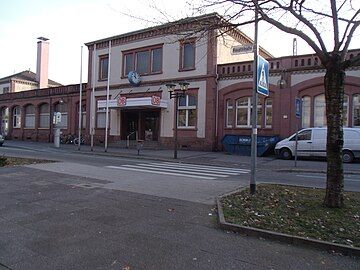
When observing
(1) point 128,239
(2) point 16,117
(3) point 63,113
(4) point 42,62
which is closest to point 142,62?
(3) point 63,113

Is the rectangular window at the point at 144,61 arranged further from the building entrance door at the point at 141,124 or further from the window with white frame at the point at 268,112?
the window with white frame at the point at 268,112

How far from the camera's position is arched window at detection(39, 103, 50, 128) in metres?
41.3

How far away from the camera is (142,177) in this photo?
12.4 metres

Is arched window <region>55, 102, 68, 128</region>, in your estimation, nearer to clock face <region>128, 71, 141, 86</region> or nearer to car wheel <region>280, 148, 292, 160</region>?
clock face <region>128, 71, 141, 86</region>

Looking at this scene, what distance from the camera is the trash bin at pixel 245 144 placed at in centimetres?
2317

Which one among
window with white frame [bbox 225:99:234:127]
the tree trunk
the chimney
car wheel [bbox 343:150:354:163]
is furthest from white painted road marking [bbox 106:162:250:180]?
the chimney

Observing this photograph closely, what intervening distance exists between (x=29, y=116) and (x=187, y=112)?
958 inches

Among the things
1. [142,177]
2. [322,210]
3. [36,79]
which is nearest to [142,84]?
[142,177]

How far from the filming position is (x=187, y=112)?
28766 millimetres

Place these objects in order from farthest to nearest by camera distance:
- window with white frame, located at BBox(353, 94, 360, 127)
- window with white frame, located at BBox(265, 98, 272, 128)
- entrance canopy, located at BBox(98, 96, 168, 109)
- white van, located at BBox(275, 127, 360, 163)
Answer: entrance canopy, located at BBox(98, 96, 168, 109) < window with white frame, located at BBox(265, 98, 272, 128) < window with white frame, located at BBox(353, 94, 360, 127) < white van, located at BBox(275, 127, 360, 163)

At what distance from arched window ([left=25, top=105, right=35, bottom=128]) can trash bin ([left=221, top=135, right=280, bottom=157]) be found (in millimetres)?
27388

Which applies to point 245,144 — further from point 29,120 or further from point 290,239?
point 29,120

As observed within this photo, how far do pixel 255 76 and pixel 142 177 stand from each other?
18.3 ft

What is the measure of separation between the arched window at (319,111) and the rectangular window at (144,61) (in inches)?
506
